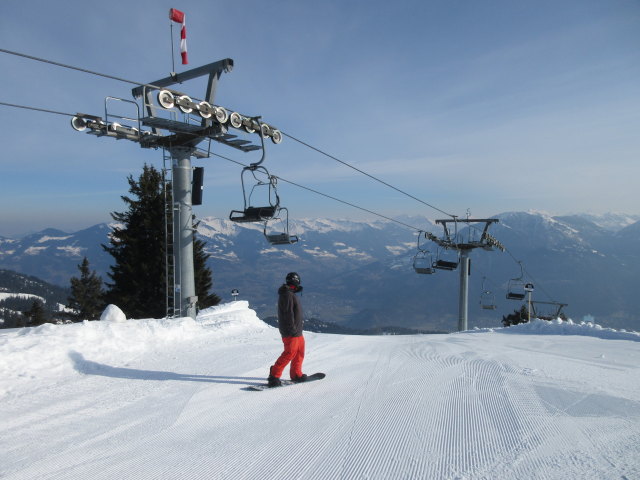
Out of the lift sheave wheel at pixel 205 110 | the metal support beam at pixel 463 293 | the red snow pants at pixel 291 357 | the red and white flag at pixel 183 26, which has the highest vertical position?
the red and white flag at pixel 183 26

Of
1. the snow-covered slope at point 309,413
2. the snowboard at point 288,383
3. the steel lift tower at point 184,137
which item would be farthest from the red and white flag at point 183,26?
the snowboard at point 288,383

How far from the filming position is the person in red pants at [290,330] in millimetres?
6352

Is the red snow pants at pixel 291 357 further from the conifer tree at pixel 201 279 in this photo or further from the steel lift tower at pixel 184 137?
the conifer tree at pixel 201 279

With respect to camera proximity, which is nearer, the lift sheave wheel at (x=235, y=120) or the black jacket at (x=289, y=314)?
the black jacket at (x=289, y=314)

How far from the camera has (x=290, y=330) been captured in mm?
6402

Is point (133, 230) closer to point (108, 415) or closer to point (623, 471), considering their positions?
point (108, 415)

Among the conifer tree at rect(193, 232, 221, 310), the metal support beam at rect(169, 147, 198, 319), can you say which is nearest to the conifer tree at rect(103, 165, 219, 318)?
the conifer tree at rect(193, 232, 221, 310)

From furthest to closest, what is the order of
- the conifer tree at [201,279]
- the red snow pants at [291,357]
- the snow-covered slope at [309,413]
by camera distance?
the conifer tree at [201,279] → the red snow pants at [291,357] → the snow-covered slope at [309,413]

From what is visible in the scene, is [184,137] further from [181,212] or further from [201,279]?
[201,279]

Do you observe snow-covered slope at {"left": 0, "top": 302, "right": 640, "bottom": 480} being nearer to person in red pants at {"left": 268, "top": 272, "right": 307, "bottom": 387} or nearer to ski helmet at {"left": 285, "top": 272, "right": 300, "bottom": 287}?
person in red pants at {"left": 268, "top": 272, "right": 307, "bottom": 387}

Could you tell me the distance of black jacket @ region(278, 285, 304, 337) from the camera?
21.0ft

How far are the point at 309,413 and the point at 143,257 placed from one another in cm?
2531

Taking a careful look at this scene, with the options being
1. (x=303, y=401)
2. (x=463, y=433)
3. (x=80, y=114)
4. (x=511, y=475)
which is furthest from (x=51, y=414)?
(x=80, y=114)

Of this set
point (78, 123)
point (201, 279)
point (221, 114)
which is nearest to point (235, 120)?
point (221, 114)
